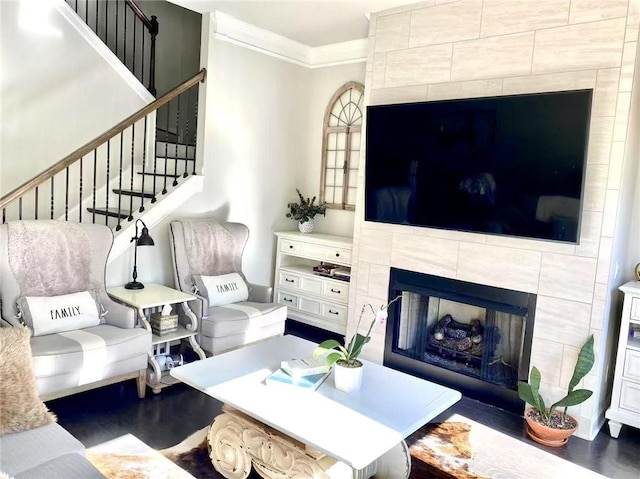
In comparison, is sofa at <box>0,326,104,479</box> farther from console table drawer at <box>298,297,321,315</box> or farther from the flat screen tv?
console table drawer at <box>298,297,321,315</box>

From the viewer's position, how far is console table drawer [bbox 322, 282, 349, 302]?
14.6 feet

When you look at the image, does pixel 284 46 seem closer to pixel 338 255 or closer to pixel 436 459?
pixel 338 255

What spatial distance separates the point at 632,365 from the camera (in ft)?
9.79

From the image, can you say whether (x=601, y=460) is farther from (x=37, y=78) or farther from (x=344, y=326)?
(x=37, y=78)

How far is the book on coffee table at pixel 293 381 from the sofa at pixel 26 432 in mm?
878

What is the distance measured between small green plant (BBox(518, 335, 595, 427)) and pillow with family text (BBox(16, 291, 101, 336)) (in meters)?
2.75

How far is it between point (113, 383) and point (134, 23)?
3.60 meters

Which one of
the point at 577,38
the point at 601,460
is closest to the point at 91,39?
the point at 577,38

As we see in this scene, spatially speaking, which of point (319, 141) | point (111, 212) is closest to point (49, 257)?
point (111, 212)

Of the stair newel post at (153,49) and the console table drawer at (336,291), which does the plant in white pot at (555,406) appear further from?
the stair newel post at (153,49)

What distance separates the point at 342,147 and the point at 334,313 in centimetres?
165

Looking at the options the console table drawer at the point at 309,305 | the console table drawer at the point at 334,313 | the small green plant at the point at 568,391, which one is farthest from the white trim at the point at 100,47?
the small green plant at the point at 568,391

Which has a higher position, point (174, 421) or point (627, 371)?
point (627, 371)

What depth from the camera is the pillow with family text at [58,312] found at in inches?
117
